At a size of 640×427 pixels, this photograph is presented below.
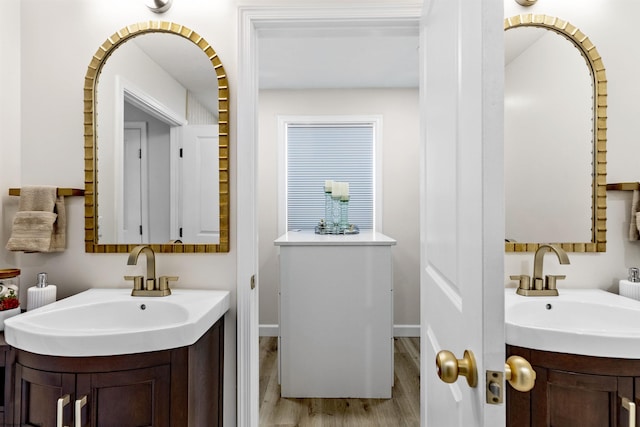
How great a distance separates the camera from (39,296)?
4.93 ft

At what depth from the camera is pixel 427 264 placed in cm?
129

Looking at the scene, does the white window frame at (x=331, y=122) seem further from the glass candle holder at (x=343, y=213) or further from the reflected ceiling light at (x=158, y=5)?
the reflected ceiling light at (x=158, y=5)

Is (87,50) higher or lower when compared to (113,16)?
lower

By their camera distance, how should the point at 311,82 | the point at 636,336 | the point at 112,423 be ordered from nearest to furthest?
the point at 636,336 < the point at 112,423 < the point at 311,82

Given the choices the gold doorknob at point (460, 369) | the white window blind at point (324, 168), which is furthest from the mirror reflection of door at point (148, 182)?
the white window blind at point (324, 168)

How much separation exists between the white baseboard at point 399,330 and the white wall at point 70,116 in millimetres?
2124

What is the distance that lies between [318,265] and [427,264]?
4.09ft

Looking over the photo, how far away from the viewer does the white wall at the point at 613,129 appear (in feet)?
4.92

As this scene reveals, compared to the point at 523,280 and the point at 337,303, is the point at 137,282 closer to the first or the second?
the point at 337,303

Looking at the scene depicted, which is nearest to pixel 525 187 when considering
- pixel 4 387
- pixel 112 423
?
pixel 112 423

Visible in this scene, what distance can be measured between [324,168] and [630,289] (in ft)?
9.07

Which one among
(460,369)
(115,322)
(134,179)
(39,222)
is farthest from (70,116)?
(460,369)

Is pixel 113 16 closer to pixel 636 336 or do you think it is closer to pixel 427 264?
pixel 427 264

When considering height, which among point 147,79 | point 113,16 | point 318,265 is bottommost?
point 318,265
